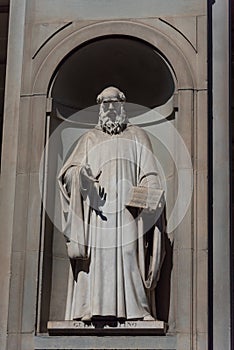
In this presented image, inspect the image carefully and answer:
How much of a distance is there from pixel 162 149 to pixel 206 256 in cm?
133

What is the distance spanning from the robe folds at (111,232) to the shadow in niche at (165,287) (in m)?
0.11

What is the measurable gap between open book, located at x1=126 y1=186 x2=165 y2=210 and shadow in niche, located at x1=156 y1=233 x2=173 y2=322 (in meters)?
0.31

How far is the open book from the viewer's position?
962 cm

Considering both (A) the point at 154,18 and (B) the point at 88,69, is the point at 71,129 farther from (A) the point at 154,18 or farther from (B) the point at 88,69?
(A) the point at 154,18

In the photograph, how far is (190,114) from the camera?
32.3 ft

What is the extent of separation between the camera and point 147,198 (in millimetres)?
9641

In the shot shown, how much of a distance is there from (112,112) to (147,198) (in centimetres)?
100

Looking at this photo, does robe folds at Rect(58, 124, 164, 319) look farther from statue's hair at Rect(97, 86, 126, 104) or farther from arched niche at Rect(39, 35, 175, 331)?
statue's hair at Rect(97, 86, 126, 104)

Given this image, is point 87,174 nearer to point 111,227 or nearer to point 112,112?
point 111,227

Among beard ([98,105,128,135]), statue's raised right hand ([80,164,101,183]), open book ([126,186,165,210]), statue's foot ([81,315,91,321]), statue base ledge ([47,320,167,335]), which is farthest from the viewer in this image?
beard ([98,105,128,135])

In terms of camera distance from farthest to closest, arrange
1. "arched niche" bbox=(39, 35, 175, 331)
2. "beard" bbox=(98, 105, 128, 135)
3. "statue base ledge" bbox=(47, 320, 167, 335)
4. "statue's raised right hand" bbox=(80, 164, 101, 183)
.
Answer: "beard" bbox=(98, 105, 128, 135) < "arched niche" bbox=(39, 35, 175, 331) < "statue's raised right hand" bbox=(80, 164, 101, 183) < "statue base ledge" bbox=(47, 320, 167, 335)

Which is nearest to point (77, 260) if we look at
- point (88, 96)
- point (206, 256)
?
point (206, 256)

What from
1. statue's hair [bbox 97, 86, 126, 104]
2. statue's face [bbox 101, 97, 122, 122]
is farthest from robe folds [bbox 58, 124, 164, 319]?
statue's hair [bbox 97, 86, 126, 104]

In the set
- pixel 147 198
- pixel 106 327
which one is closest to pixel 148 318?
pixel 106 327
